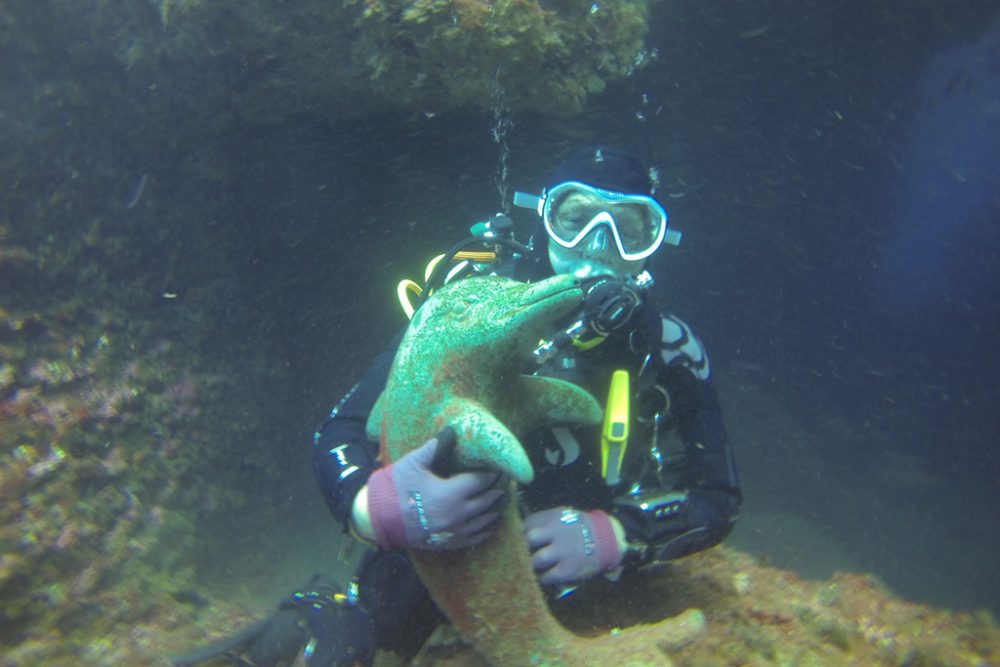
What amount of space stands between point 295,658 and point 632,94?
7.28m

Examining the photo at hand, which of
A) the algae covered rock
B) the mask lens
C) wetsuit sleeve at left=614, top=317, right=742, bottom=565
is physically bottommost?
wetsuit sleeve at left=614, top=317, right=742, bottom=565

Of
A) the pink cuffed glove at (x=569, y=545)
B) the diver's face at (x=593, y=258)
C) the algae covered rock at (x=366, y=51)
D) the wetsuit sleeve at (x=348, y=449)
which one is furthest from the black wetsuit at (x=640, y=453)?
the algae covered rock at (x=366, y=51)

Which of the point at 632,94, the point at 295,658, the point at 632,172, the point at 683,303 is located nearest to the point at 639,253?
the point at 632,172

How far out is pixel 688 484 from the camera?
10.1 ft

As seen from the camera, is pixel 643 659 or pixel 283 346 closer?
pixel 643 659

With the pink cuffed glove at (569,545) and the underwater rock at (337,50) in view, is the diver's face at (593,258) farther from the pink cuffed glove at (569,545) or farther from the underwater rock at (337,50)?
the underwater rock at (337,50)

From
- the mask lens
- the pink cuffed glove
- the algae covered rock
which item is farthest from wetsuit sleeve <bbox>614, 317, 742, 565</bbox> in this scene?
the algae covered rock

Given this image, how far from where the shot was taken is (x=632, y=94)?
24.9ft

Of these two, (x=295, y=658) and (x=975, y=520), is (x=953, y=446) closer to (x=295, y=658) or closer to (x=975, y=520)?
(x=975, y=520)

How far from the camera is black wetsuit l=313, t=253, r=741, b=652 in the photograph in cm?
255

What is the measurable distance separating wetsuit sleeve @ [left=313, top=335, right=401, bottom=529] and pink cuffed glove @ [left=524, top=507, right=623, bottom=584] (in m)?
0.77

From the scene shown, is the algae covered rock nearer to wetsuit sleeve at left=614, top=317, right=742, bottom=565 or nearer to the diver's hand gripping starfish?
wetsuit sleeve at left=614, top=317, right=742, bottom=565

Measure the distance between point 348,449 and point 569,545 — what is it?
112 cm

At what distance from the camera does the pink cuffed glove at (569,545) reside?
2.19 metres
